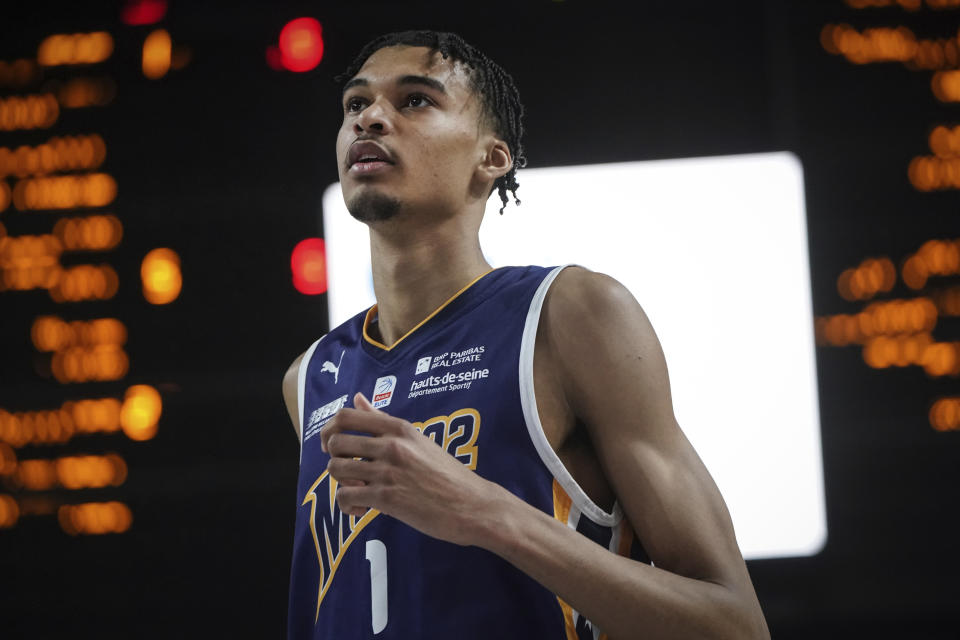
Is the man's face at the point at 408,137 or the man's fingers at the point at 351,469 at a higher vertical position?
the man's face at the point at 408,137

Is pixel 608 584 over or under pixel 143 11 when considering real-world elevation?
under

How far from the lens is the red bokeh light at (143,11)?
317 centimetres

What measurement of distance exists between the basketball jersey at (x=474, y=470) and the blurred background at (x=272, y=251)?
145cm

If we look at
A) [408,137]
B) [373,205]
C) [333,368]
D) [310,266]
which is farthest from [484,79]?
[310,266]

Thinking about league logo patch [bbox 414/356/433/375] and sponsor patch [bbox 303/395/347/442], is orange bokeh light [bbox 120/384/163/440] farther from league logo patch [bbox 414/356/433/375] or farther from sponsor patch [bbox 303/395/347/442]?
league logo patch [bbox 414/356/433/375]

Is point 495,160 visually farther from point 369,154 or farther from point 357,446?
point 357,446

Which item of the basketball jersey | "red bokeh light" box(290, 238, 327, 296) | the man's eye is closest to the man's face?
the man's eye

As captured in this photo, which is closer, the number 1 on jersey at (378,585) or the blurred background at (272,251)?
the number 1 on jersey at (378,585)

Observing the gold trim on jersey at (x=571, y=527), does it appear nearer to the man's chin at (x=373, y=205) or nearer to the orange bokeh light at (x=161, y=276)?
the man's chin at (x=373, y=205)

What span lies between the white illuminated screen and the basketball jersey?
136cm

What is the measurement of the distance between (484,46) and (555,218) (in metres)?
0.62

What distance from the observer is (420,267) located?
1.70 metres

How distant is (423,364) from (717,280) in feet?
5.56

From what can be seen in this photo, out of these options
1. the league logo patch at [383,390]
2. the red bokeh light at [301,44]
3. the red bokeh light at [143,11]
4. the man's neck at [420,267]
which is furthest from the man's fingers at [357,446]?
the red bokeh light at [143,11]
